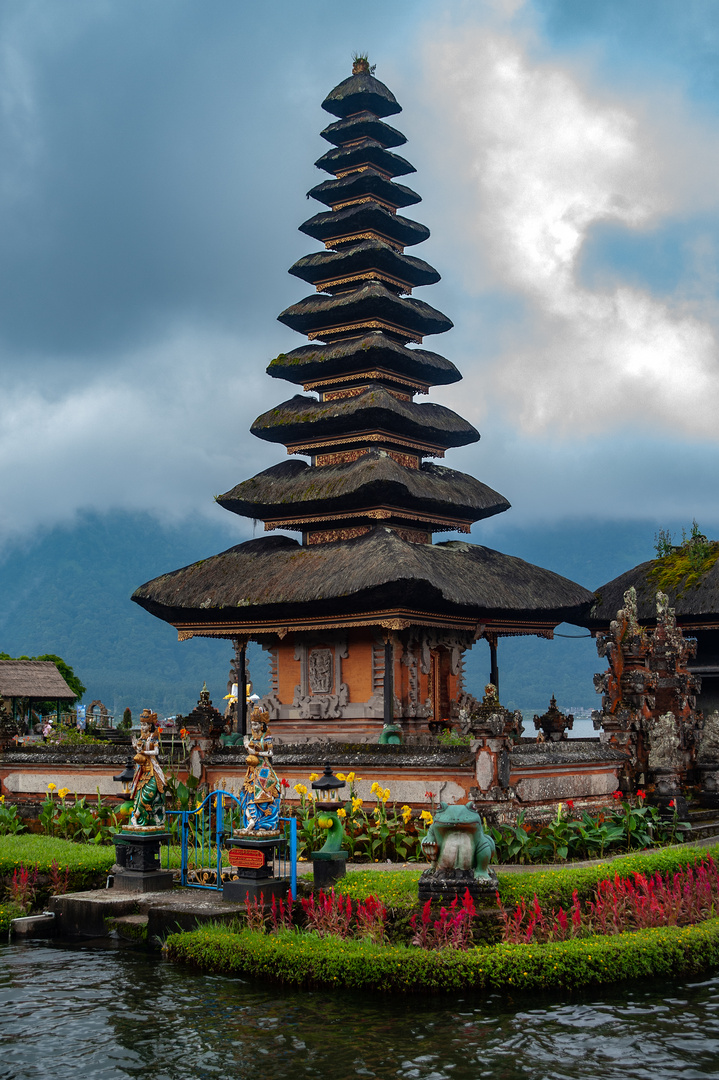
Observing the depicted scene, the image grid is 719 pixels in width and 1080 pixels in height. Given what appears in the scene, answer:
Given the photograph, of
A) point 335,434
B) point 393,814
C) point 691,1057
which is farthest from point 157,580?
point 691,1057

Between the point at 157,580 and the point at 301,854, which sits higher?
the point at 157,580

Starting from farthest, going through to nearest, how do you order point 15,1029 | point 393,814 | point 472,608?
point 472,608, point 393,814, point 15,1029

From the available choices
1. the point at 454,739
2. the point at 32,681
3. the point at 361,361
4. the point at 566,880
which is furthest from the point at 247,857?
the point at 32,681

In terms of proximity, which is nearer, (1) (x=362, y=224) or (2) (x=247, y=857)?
(2) (x=247, y=857)

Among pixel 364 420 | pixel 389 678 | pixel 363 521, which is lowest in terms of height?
pixel 389 678

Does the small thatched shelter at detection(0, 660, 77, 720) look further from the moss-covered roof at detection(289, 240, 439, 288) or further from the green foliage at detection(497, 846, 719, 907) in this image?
the green foliage at detection(497, 846, 719, 907)

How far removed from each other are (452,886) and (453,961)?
1.22m

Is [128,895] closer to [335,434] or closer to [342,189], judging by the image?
[335,434]

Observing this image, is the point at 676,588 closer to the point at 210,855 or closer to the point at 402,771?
the point at 402,771

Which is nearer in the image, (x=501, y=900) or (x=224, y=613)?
(x=501, y=900)

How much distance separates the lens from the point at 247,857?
12.4 metres

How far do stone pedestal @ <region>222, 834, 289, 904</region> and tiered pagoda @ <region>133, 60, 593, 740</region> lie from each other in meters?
11.0

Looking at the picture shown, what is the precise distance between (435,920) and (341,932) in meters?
1.03

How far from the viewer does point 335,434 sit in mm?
29750
